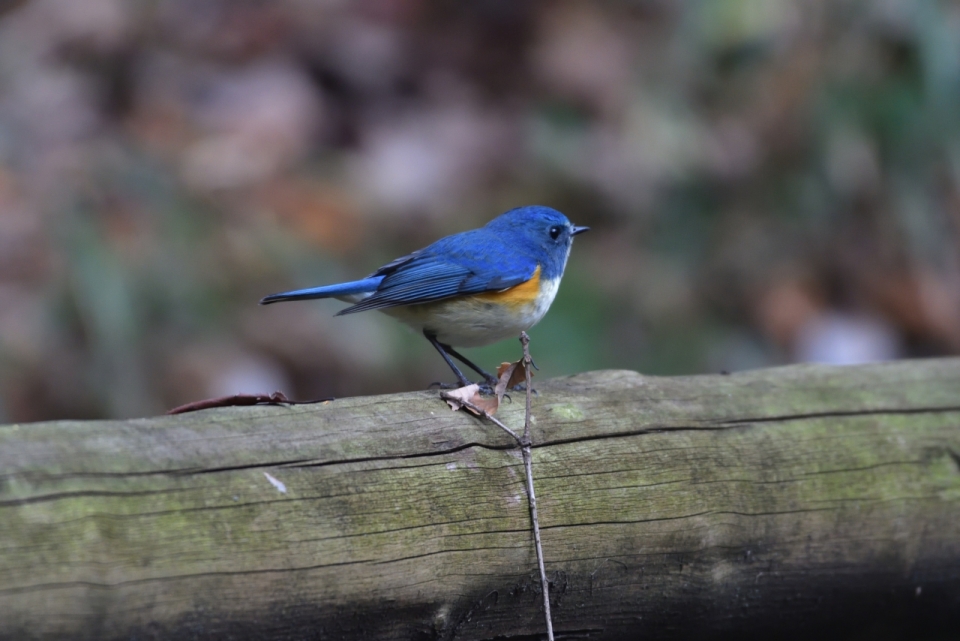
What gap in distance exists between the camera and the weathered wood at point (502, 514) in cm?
151

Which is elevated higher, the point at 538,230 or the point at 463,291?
the point at 538,230

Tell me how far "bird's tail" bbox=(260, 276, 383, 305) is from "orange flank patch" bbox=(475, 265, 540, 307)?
0.34 m

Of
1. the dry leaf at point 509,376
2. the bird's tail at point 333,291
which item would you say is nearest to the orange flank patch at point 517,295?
the bird's tail at point 333,291

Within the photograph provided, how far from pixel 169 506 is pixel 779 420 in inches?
54.7

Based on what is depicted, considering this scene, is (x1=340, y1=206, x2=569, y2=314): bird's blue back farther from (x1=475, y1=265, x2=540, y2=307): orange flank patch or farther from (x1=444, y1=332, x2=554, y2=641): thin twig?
(x1=444, y1=332, x2=554, y2=641): thin twig

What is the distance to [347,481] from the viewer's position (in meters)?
1.76

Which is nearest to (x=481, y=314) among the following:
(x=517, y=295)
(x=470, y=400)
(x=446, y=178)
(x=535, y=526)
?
(x=517, y=295)

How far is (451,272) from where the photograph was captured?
11.0ft

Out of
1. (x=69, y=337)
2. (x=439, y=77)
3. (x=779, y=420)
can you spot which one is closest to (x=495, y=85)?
(x=439, y=77)

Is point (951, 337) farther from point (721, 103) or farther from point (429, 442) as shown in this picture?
point (429, 442)

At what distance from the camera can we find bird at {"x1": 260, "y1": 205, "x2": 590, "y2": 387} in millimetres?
3283

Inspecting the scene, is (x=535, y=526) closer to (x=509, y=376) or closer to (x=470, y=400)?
(x=470, y=400)

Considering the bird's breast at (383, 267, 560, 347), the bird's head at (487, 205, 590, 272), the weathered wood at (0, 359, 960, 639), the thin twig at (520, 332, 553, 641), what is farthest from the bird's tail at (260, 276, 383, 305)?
the thin twig at (520, 332, 553, 641)

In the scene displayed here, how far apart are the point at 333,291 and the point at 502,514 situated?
143 centimetres
